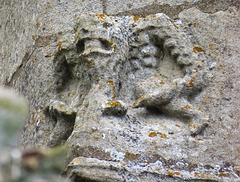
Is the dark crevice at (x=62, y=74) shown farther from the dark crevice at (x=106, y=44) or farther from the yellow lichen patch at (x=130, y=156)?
the yellow lichen patch at (x=130, y=156)

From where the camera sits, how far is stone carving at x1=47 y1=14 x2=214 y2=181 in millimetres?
1493

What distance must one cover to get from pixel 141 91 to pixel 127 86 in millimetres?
66

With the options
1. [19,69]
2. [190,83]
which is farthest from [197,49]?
[19,69]

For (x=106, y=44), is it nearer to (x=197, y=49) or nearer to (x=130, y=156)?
(x=197, y=49)

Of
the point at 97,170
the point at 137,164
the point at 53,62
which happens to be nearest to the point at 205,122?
the point at 137,164

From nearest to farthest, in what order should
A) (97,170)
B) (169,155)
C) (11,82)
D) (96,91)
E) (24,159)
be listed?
(24,159)
(97,170)
(169,155)
(96,91)
(11,82)

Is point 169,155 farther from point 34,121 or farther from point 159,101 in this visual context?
point 34,121

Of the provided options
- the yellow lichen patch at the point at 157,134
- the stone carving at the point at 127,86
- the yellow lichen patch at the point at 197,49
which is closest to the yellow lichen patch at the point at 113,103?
the stone carving at the point at 127,86

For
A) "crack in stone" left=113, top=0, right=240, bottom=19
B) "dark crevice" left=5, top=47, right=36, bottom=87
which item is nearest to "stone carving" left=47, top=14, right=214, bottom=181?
"crack in stone" left=113, top=0, right=240, bottom=19

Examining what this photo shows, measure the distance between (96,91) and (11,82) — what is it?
75 cm

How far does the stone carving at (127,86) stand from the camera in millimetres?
1493

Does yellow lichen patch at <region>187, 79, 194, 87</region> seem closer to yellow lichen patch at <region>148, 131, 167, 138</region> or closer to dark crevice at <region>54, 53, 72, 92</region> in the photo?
yellow lichen patch at <region>148, 131, 167, 138</region>

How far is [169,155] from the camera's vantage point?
1.50 meters

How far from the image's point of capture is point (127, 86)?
1716 mm
